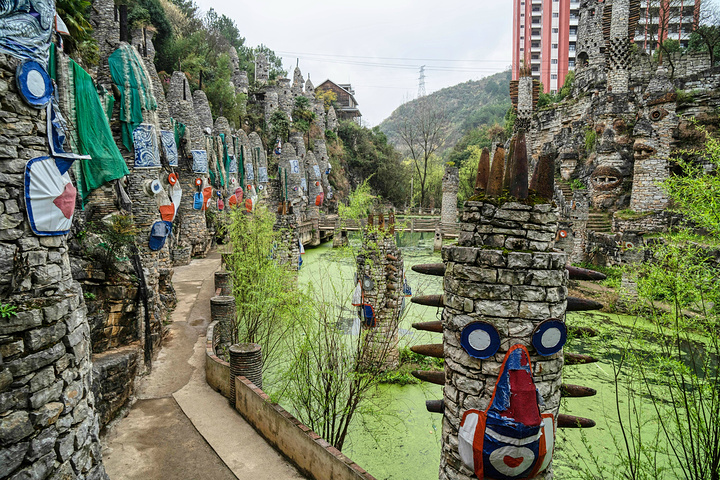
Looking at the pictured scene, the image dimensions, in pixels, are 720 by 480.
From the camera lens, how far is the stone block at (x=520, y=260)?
3113 mm

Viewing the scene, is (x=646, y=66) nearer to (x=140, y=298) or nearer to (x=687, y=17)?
(x=687, y=17)

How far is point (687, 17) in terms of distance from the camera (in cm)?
3444

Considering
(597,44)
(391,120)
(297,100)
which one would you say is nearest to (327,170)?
(297,100)

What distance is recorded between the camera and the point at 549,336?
310 cm

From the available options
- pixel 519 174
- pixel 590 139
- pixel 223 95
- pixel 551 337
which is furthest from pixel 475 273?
pixel 223 95

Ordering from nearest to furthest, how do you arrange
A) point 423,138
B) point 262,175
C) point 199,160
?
point 199,160 → point 262,175 → point 423,138

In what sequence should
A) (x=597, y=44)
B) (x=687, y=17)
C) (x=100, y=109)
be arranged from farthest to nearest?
(x=687, y=17) → (x=597, y=44) → (x=100, y=109)

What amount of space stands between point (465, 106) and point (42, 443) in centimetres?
8252

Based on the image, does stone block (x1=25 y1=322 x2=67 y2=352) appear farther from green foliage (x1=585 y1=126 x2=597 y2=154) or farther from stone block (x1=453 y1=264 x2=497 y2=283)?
green foliage (x1=585 y1=126 x2=597 y2=154)

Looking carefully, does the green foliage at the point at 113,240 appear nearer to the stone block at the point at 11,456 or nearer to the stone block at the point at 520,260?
the stone block at the point at 11,456

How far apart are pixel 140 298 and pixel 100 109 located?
3.77 meters

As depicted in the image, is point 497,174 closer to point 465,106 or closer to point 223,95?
point 223,95

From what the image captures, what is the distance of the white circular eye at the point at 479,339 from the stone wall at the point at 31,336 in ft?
12.7

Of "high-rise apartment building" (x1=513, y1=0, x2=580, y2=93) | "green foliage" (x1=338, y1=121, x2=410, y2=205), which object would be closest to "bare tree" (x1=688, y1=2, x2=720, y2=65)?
"high-rise apartment building" (x1=513, y1=0, x2=580, y2=93)
